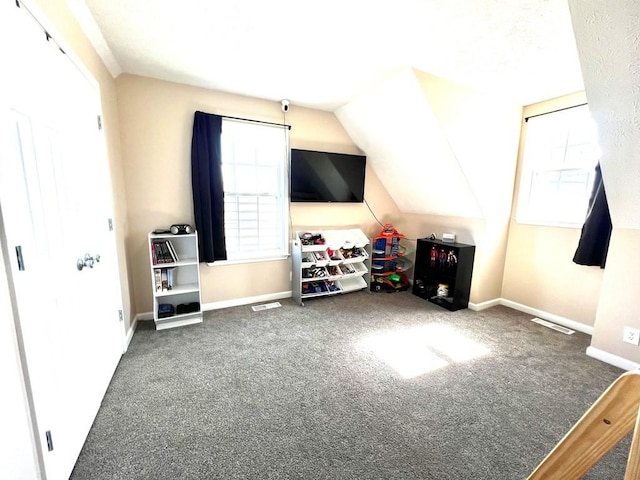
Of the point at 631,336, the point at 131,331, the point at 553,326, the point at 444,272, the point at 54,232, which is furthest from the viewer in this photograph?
the point at 444,272

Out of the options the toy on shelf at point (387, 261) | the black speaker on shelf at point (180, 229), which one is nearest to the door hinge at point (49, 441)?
the black speaker on shelf at point (180, 229)

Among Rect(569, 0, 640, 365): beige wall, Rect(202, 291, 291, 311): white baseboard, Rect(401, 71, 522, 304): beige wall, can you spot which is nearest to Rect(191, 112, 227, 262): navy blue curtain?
Rect(202, 291, 291, 311): white baseboard

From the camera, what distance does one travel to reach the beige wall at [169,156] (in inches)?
104

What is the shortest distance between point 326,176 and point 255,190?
0.93 metres

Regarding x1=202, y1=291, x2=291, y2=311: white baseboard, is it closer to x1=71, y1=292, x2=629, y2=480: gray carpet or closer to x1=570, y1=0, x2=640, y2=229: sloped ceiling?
x1=71, y1=292, x2=629, y2=480: gray carpet

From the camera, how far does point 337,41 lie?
6.44ft

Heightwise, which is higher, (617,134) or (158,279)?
(617,134)

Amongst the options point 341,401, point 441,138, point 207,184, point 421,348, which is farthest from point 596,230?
point 207,184

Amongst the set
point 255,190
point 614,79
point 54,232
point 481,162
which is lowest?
point 54,232

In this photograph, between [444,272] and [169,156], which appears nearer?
[169,156]

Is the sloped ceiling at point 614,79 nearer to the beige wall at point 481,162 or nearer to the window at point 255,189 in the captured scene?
the beige wall at point 481,162

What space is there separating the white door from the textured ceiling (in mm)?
569

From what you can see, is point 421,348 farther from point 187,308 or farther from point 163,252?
point 163,252

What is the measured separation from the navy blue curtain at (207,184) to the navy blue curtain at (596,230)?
3624mm
